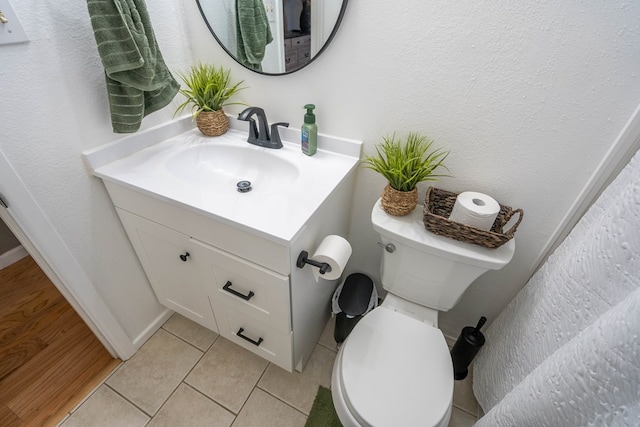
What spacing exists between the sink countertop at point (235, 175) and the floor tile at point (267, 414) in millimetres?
861

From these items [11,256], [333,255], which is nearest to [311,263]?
[333,255]

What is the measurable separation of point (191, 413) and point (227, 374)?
18 centimetres

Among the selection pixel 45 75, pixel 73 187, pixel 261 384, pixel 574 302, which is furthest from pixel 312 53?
pixel 261 384

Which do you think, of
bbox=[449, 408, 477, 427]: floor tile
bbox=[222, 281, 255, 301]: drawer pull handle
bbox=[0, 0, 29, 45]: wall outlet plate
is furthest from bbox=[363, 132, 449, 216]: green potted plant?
bbox=[0, 0, 29, 45]: wall outlet plate

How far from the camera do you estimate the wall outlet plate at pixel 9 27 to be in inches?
26.7

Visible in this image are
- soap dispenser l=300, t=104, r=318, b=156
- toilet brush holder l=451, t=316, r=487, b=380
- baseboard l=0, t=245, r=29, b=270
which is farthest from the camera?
baseboard l=0, t=245, r=29, b=270

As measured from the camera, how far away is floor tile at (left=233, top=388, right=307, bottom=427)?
43.9 inches

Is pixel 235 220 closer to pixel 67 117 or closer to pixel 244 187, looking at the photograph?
pixel 244 187

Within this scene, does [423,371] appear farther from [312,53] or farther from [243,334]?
[312,53]

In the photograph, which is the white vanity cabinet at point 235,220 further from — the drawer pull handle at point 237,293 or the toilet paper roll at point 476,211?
the toilet paper roll at point 476,211

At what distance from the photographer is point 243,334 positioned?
43.9 inches

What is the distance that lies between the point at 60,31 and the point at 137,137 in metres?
0.34

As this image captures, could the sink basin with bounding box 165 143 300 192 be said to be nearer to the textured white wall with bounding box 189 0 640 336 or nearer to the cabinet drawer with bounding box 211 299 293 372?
the textured white wall with bounding box 189 0 640 336

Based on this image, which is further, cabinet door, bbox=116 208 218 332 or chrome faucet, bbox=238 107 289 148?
chrome faucet, bbox=238 107 289 148
